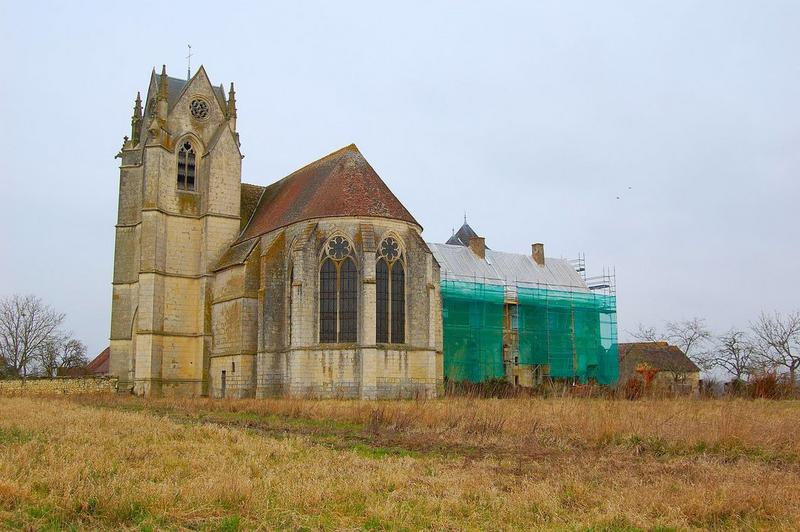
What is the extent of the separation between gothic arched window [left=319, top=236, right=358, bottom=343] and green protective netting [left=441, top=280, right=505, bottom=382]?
1057cm

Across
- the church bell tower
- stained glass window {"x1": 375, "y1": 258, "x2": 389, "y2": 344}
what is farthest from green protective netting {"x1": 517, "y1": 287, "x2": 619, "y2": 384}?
the church bell tower

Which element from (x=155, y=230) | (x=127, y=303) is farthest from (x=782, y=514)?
(x=127, y=303)

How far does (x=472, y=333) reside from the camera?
4228cm

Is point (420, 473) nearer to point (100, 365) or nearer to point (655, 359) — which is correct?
point (655, 359)

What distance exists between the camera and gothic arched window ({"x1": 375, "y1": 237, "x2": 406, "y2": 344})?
3212 centimetres

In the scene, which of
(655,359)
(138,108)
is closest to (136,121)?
(138,108)

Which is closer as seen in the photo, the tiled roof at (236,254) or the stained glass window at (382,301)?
the stained glass window at (382,301)

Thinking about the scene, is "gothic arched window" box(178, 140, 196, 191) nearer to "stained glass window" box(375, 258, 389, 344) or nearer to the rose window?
the rose window

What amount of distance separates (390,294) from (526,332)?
15048 mm

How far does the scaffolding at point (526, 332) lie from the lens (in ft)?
138

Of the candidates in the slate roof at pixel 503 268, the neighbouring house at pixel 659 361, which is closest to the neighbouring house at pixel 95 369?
the slate roof at pixel 503 268

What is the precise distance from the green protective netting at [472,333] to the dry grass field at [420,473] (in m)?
25.1

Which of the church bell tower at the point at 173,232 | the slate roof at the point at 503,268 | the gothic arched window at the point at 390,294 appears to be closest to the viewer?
the gothic arched window at the point at 390,294

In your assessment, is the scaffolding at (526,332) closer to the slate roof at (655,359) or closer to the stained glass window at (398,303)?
the slate roof at (655,359)
